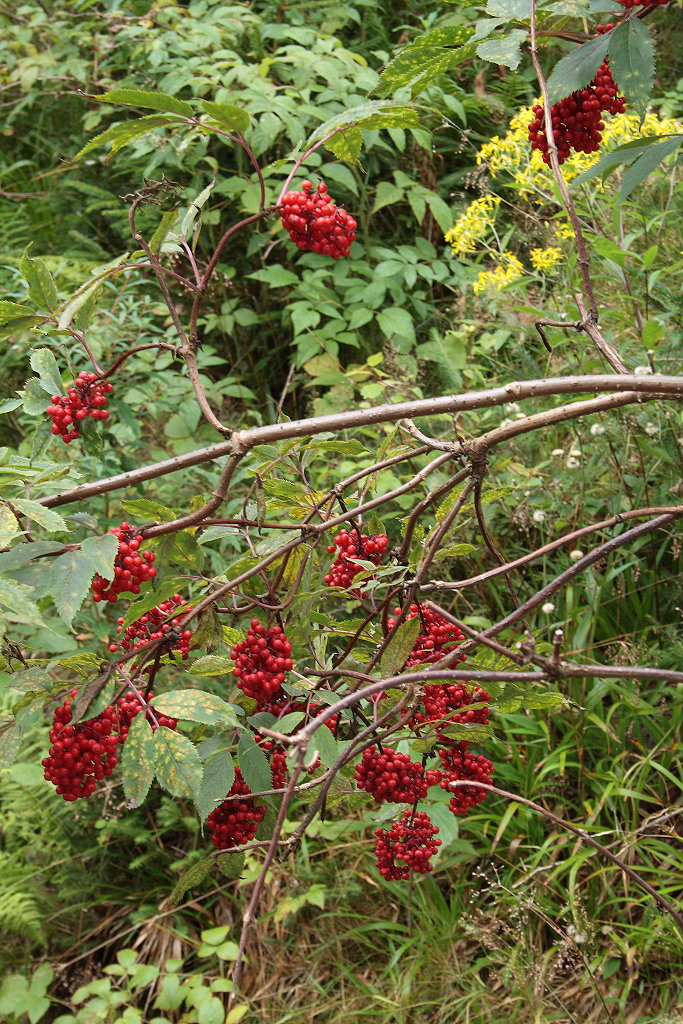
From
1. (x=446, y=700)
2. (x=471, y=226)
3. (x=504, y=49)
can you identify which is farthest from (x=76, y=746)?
(x=471, y=226)

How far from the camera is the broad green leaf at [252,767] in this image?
686 millimetres

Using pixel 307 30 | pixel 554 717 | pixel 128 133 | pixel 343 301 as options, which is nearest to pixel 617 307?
pixel 343 301

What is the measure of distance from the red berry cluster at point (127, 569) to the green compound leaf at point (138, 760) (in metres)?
0.10

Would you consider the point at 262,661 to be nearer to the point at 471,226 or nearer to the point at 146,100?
the point at 146,100

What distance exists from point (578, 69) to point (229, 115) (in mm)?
269

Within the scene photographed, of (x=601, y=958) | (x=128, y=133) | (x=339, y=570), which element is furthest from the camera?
(x=601, y=958)

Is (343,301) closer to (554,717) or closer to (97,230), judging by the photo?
(97,230)

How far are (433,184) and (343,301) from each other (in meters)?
0.54

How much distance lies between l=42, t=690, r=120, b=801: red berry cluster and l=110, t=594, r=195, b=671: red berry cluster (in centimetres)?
5

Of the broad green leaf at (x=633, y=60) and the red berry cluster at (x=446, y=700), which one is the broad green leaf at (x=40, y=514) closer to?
the red berry cluster at (x=446, y=700)

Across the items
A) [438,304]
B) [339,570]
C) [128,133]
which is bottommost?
[438,304]

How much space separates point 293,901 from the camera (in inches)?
67.2

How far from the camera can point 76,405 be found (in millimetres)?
770

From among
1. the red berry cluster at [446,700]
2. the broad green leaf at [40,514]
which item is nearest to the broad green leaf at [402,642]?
the red berry cluster at [446,700]
